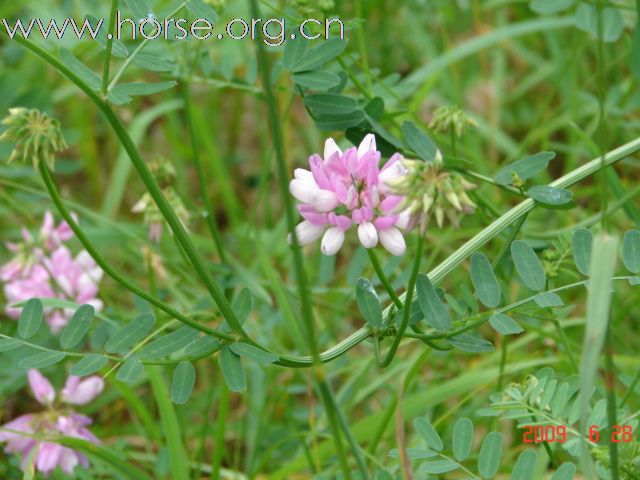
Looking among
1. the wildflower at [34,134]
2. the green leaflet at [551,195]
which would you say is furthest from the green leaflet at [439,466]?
the wildflower at [34,134]

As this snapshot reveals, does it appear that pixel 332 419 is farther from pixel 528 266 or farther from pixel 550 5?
pixel 550 5

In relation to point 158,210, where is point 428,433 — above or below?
below

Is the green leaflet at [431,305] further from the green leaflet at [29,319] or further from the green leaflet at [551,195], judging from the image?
the green leaflet at [29,319]

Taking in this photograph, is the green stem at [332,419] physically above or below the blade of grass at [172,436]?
above

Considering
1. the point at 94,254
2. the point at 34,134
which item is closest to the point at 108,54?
the point at 34,134

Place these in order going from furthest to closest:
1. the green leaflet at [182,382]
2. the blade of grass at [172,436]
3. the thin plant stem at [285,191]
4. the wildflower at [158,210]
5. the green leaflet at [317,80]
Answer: the wildflower at [158,210] < the blade of grass at [172,436] < the green leaflet at [317,80] < the green leaflet at [182,382] < the thin plant stem at [285,191]

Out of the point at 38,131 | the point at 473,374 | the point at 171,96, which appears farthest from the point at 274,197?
the point at 38,131
